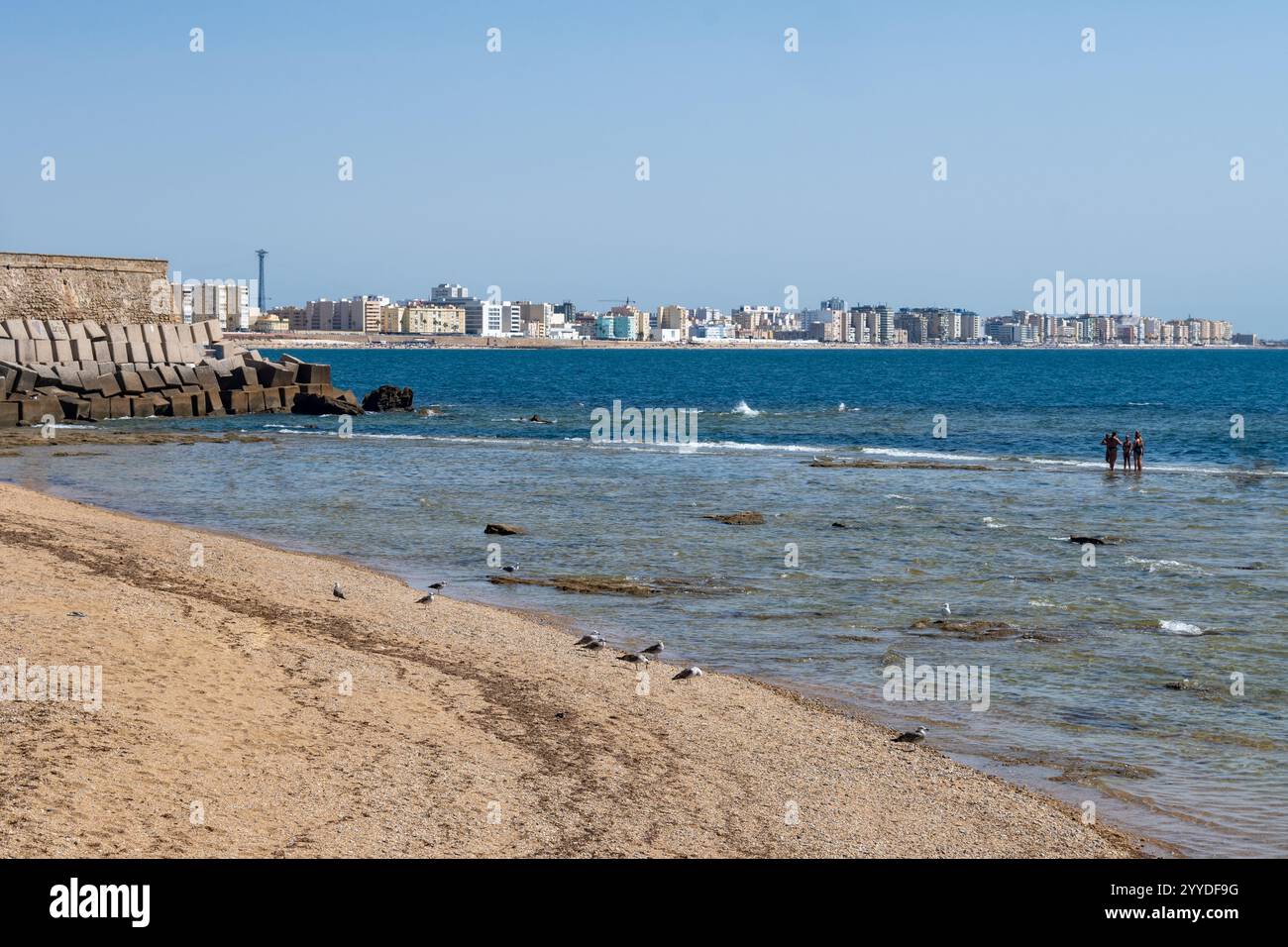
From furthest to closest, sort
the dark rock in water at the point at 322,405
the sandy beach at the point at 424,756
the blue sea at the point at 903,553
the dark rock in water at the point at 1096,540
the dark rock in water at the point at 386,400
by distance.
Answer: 1. the dark rock in water at the point at 386,400
2. the dark rock in water at the point at 322,405
3. the dark rock in water at the point at 1096,540
4. the blue sea at the point at 903,553
5. the sandy beach at the point at 424,756

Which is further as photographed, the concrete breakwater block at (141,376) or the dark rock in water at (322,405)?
the dark rock in water at (322,405)

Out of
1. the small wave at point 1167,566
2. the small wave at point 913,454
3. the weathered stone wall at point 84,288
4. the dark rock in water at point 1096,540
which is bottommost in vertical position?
the small wave at point 1167,566

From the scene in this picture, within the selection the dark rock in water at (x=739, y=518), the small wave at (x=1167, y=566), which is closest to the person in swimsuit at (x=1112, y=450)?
the dark rock in water at (x=739, y=518)

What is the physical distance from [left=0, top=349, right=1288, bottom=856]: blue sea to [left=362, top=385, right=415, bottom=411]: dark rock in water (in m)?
5.66

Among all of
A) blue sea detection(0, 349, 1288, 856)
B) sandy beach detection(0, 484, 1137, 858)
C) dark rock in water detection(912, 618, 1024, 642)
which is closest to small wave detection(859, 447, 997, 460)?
blue sea detection(0, 349, 1288, 856)

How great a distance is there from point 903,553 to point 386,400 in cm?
4548

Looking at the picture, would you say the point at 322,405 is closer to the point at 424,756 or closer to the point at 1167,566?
the point at 1167,566

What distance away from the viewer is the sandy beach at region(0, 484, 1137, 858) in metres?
8.98

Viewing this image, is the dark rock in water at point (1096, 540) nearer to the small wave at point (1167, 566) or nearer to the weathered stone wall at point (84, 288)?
the small wave at point (1167, 566)

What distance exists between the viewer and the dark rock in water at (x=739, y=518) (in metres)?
28.3

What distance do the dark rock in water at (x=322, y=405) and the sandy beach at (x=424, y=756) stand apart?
153ft

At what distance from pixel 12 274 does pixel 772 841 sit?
57212mm

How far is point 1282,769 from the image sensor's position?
39.2 ft
